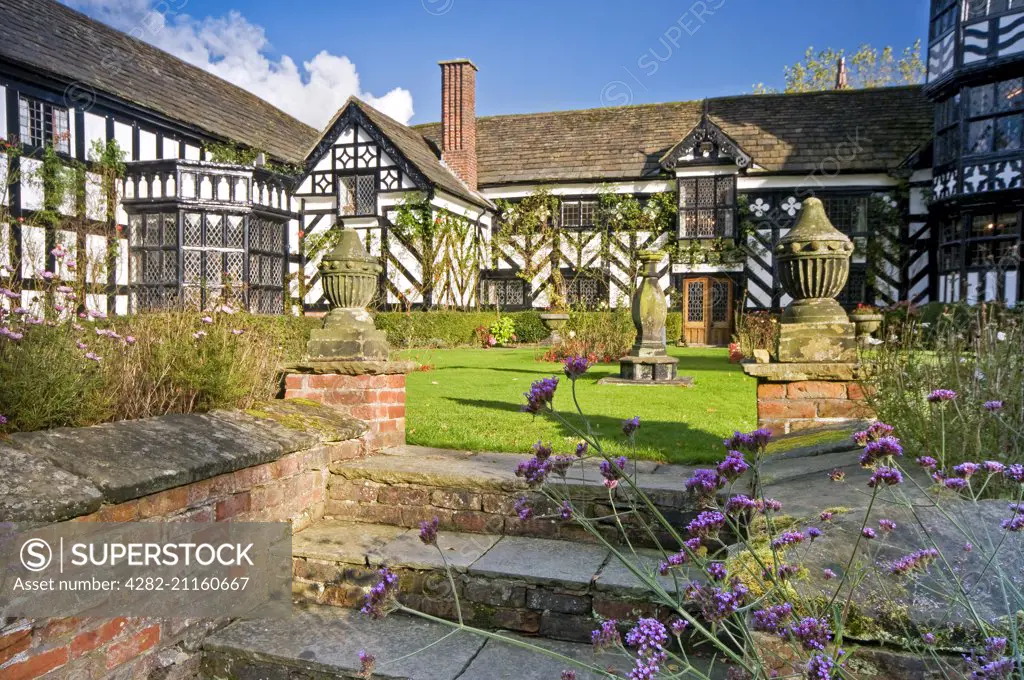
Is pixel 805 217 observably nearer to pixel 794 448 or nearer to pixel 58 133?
pixel 794 448

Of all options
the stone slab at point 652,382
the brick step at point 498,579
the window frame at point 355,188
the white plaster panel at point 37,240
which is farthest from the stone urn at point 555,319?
the brick step at point 498,579

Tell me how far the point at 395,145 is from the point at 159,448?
18475 mm

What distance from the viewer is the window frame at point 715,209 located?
21.0 meters

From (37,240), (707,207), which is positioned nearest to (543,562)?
(37,240)

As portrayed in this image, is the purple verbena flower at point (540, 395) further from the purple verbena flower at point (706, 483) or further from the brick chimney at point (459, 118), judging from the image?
the brick chimney at point (459, 118)

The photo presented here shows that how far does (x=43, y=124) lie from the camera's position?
14.2 metres

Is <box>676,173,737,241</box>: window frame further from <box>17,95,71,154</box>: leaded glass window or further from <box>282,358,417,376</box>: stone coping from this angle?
<box>282,358,417,376</box>: stone coping

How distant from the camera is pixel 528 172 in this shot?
23.5 meters

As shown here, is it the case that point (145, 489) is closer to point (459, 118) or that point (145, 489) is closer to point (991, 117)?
point (991, 117)

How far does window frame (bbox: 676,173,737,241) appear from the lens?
2103 cm

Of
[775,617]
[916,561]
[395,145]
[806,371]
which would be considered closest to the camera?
[775,617]

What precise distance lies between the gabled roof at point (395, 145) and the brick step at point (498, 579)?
1764cm

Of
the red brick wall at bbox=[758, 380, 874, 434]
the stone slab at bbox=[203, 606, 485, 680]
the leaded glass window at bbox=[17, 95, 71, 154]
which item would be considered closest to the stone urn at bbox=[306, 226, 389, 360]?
the stone slab at bbox=[203, 606, 485, 680]

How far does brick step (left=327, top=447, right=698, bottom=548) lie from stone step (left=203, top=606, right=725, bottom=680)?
2.49 feet
